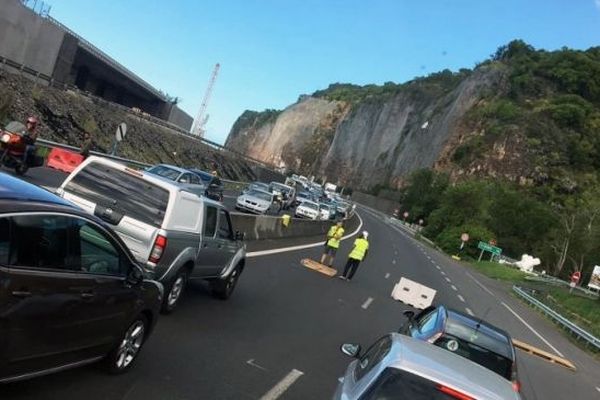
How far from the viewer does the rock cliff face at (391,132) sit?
123 m

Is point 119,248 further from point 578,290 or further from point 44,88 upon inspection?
point 578,290

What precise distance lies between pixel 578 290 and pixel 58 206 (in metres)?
54.1

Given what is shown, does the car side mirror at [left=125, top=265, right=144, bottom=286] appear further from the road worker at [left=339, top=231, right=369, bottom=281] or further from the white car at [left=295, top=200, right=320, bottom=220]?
the white car at [left=295, top=200, right=320, bottom=220]

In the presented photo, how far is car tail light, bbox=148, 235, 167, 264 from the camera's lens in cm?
942

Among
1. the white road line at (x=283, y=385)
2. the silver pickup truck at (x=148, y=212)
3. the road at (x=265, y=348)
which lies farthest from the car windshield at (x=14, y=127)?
the white road line at (x=283, y=385)

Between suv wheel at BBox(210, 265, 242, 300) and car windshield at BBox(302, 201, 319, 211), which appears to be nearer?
suv wheel at BBox(210, 265, 242, 300)

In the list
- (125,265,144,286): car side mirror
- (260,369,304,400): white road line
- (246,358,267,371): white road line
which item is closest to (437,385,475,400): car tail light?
(125,265,144,286): car side mirror

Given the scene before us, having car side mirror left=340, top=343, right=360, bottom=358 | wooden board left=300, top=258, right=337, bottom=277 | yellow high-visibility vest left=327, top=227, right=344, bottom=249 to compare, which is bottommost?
wooden board left=300, top=258, right=337, bottom=277

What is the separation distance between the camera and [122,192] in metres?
9.66

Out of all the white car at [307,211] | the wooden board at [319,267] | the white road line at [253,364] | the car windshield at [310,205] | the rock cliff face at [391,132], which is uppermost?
the rock cliff face at [391,132]

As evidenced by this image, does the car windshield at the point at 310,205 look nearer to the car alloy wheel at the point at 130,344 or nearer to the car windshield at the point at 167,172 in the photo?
the car windshield at the point at 167,172

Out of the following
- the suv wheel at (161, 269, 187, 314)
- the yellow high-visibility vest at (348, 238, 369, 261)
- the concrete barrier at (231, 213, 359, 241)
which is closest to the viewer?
the suv wheel at (161, 269, 187, 314)

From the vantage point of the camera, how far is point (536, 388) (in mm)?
13906

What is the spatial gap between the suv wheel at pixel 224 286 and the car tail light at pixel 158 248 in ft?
10.6
